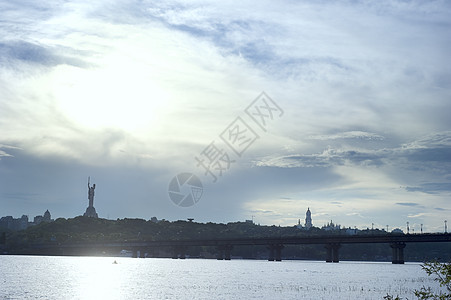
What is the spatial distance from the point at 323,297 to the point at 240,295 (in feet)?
42.9

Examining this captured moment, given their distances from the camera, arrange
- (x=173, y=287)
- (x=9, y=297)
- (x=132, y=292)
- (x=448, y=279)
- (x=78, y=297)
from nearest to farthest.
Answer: (x=448, y=279)
(x=9, y=297)
(x=78, y=297)
(x=132, y=292)
(x=173, y=287)

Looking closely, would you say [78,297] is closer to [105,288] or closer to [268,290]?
[105,288]

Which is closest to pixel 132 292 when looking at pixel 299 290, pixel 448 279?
pixel 299 290

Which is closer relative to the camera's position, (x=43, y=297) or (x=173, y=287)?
(x=43, y=297)

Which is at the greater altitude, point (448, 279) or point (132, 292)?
point (448, 279)

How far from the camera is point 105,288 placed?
10781cm

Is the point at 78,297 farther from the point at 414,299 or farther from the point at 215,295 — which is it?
the point at 414,299

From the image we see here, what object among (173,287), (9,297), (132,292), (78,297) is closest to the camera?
(9,297)

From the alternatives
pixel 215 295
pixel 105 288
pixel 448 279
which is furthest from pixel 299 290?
pixel 448 279

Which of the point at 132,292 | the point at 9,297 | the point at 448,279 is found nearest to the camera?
the point at 448,279

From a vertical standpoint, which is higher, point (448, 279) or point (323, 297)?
point (448, 279)

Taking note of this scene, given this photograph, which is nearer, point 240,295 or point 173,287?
point 240,295

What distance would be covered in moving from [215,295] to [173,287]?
18.6 m

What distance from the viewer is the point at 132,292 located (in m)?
98.2
